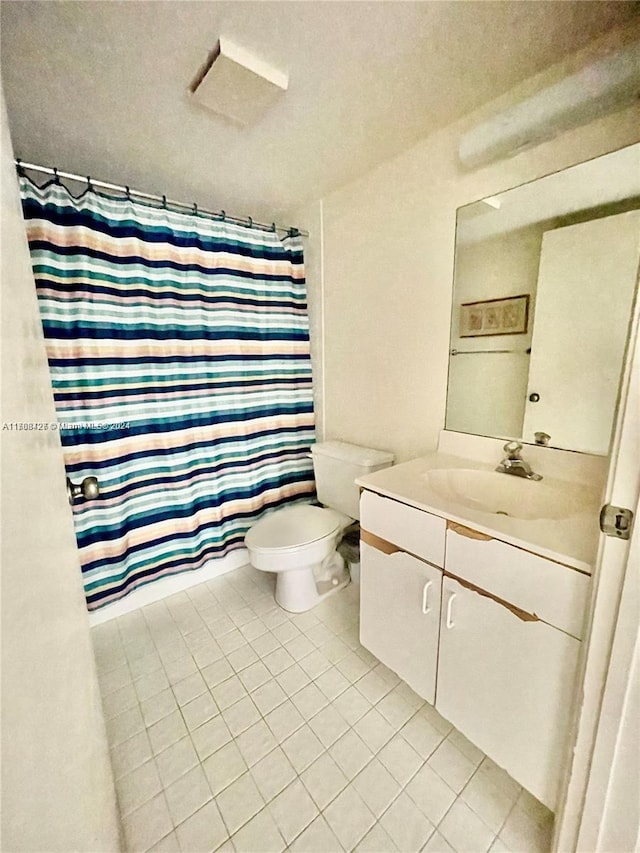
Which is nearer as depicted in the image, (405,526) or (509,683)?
(509,683)

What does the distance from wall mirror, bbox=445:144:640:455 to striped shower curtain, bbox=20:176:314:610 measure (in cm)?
104

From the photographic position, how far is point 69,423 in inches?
57.5

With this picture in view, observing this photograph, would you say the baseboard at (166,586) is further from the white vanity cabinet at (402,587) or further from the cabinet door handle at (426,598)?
the cabinet door handle at (426,598)

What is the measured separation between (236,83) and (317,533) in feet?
5.68

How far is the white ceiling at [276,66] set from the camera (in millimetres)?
888

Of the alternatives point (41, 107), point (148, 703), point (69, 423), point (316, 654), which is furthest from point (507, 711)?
point (41, 107)

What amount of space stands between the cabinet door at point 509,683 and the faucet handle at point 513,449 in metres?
0.54

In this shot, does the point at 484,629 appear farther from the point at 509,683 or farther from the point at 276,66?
the point at 276,66

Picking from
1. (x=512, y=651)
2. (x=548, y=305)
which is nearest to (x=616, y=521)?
(x=512, y=651)

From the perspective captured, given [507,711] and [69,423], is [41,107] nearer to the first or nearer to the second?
[69,423]

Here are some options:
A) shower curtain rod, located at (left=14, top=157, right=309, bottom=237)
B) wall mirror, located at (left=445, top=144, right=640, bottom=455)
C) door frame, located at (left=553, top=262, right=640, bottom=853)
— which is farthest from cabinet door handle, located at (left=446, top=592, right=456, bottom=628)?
shower curtain rod, located at (left=14, top=157, right=309, bottom=237)

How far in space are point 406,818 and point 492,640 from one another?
1.85ft

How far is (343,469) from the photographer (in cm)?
183

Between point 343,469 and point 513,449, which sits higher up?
point 513,449
